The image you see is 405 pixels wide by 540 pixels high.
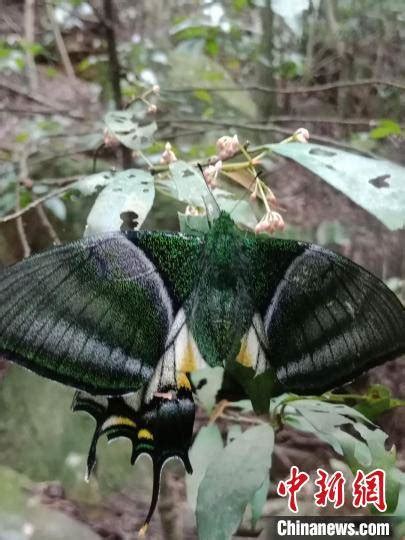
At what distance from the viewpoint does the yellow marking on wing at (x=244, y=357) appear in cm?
67

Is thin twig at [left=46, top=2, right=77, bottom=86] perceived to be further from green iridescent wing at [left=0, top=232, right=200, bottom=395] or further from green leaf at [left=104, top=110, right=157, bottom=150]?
green iridescent wing at [left=0, top=232, right=200, bottom=395]

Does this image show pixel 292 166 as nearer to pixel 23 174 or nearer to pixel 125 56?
pixel 125 56

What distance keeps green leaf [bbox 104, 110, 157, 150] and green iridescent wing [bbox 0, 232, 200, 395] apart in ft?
0.89

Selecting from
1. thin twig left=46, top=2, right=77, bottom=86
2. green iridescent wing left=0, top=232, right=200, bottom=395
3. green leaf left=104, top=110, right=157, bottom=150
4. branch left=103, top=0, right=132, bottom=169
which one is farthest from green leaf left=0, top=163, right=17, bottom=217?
thin twig left=46, top=2, right=77, bottom=86

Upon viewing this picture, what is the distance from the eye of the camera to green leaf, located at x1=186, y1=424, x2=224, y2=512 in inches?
36.1

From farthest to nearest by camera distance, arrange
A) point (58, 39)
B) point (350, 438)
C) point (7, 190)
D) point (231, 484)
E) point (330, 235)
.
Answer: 1. point (58, 39)
2. point (330, 235)
3. point (7, 190)
4. point (350, 438)
5. point (231, 484)

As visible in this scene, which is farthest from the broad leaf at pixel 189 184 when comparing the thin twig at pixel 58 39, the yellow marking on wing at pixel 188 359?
the thin twig at pixel 58 39

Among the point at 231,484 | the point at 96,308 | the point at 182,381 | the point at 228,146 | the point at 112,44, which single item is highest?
the point at 112,44

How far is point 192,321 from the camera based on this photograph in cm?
66

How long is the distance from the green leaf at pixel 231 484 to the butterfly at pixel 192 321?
Answer: 0.07 metres

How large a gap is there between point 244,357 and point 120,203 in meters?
0.23

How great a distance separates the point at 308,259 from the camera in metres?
Result: 0.65

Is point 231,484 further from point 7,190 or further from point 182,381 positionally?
point 7,190

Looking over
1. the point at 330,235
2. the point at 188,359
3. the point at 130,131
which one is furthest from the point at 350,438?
the point at 330,235
